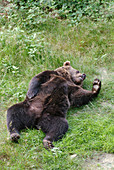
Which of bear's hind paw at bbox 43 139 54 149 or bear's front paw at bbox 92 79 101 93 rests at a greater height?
bear's front paw at bbox 92 79 101 93

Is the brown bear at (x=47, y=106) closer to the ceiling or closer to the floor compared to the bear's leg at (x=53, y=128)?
closer to the ceiling

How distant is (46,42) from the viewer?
7883 millimetres

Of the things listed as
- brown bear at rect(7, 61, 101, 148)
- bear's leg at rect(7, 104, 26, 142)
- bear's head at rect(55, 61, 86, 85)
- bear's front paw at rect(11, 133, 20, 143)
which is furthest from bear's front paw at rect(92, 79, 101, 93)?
bear's front paw at rect(11, 133, 20, 143)

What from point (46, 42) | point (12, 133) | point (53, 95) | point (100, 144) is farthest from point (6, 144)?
point (46, 42)

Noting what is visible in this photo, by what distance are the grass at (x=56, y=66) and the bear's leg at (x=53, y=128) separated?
11 centimetres

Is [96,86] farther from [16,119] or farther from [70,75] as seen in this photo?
[16,119]

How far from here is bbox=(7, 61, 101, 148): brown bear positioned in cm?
484

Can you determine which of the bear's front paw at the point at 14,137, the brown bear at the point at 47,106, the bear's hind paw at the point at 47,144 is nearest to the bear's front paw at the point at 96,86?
the brown bear at the point at 47,106

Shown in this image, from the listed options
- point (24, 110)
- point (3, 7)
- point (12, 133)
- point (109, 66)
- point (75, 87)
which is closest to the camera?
point (12, 133)

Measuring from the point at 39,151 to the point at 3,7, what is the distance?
7000mm

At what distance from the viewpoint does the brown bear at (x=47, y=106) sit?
15.9 ft

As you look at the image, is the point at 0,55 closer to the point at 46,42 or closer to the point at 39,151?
the point at 46,42

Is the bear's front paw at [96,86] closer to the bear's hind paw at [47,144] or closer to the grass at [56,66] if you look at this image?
the grass at [56,66]

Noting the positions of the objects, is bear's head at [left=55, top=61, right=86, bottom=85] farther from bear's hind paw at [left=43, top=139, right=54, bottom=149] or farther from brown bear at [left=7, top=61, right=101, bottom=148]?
bear's hind paw at [left=43, top=139, right=54, bottom=149]
